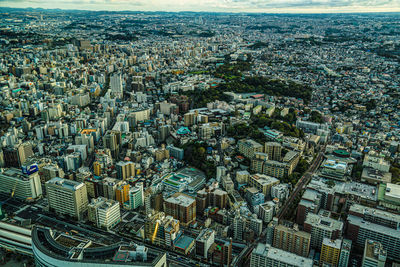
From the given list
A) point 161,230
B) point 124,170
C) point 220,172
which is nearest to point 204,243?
point 161,230

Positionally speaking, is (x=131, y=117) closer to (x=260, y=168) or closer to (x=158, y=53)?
(x=260, y=168)

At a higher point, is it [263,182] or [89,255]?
[89,255]

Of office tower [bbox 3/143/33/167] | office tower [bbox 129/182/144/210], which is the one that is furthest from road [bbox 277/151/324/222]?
office tower [bbox 3/143/33/167]

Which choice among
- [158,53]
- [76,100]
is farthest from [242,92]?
[158,53]

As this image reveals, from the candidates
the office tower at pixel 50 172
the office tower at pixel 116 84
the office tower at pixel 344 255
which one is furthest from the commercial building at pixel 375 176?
the office tower at pixel 116 84

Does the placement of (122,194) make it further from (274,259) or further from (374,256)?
(374,256)

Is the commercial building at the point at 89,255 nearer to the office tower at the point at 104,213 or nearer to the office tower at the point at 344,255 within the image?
the office tower at the point at 104,213

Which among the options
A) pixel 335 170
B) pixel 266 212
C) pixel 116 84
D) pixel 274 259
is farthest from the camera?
pixel 116 84
